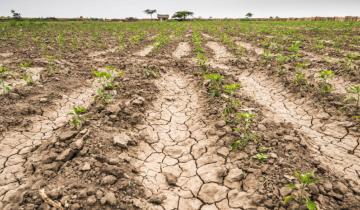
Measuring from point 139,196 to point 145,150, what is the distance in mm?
943

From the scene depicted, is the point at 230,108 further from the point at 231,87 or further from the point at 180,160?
the point at 180,160

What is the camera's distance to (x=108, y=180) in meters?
2.43

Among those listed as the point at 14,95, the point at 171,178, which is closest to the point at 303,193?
the point at 171,178

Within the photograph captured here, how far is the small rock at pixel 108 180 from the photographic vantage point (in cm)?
241

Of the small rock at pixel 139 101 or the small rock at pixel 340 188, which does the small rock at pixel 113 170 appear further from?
the small rock at pixel 340 188

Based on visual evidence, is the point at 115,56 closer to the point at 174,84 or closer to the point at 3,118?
the point at 174,84

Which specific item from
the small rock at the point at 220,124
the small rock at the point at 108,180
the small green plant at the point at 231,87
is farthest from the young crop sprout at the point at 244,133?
the small rock at the point at 108,180

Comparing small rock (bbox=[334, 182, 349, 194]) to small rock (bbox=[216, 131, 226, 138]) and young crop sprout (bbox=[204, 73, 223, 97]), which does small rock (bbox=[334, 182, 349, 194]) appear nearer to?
small rock (bbox=[216, 131, 226, 138])

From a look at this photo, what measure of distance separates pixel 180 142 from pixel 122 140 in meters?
0.86

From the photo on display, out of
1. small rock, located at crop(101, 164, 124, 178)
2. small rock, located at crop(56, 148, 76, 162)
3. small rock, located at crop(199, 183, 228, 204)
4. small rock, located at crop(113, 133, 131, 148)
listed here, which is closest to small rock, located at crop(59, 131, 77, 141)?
small rock, located at crop(56, 148, 76, 162)

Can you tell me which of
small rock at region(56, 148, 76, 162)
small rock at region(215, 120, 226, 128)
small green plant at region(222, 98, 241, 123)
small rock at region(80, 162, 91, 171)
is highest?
small green plant at region(222, 98, 241, 123)

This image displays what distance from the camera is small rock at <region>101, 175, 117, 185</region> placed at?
7.92 ft

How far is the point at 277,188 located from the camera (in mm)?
2340

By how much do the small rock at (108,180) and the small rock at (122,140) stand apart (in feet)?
2.25
